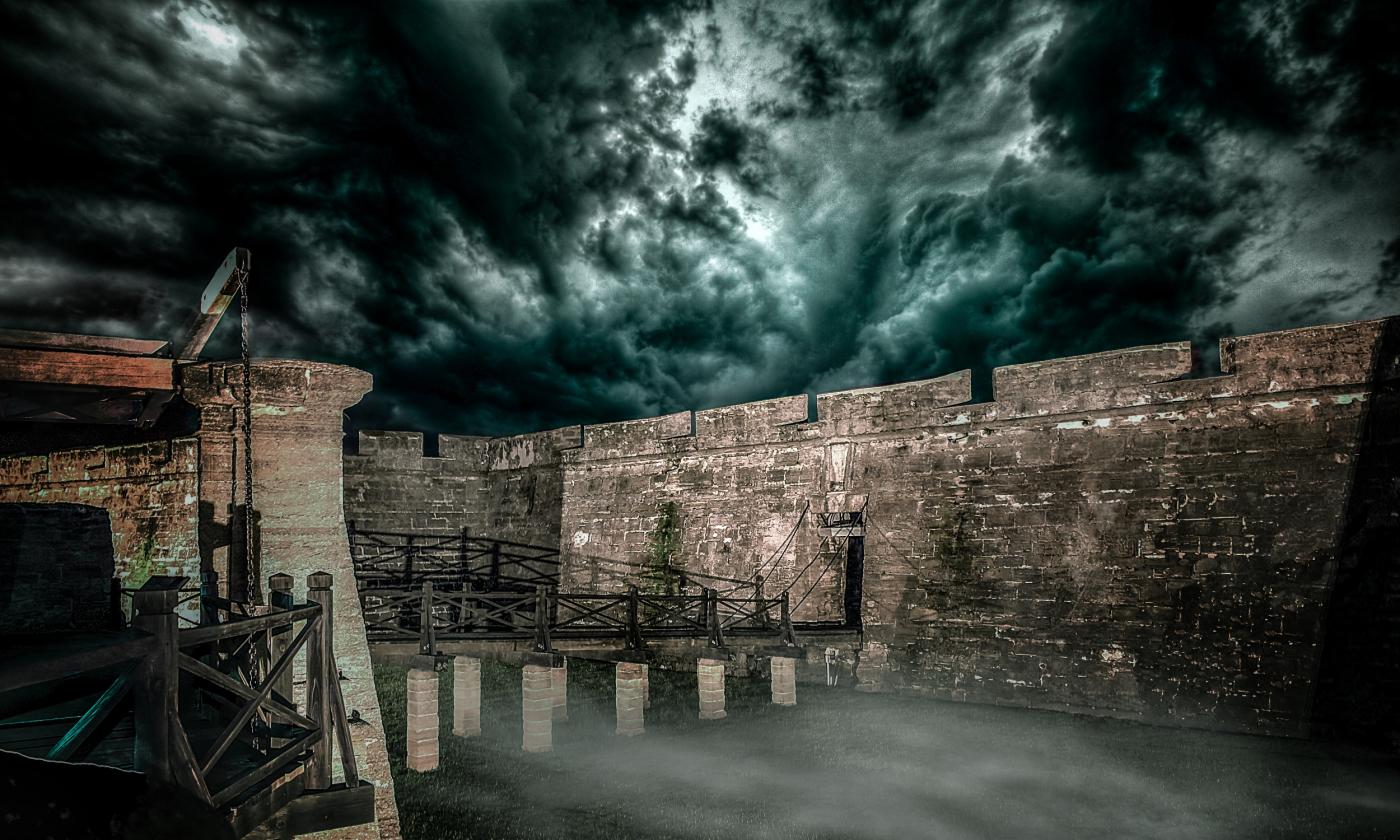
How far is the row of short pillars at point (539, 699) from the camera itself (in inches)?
359

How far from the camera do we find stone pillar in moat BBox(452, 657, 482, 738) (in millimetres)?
10281

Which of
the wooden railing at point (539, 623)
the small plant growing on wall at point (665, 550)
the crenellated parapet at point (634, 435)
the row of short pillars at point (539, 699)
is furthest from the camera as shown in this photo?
the crenellated parapet at point (634, 435)

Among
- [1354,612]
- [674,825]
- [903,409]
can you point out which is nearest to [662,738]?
[674,825]

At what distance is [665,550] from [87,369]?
10.2m

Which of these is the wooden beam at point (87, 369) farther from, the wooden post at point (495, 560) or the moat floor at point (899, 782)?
the wooden post at point (495, 560)

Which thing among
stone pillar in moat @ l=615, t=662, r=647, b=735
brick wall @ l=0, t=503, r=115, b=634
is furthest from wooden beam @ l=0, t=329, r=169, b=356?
stone pillar in moat @ l=615, t=662, r=647, b=735

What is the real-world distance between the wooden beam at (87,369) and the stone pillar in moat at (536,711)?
5.64m

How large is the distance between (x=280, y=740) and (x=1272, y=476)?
1085cm

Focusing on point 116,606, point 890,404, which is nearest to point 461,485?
point 116,606

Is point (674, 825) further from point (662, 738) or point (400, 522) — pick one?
point (400, 522)

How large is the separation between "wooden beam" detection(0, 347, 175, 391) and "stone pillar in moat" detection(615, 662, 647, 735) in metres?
6.77

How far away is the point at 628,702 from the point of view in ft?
34.1

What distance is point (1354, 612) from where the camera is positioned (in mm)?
8203

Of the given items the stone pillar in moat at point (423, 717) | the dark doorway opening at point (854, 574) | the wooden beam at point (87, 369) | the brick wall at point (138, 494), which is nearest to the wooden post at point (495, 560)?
the stone pillar in moat at point (423, 717)
